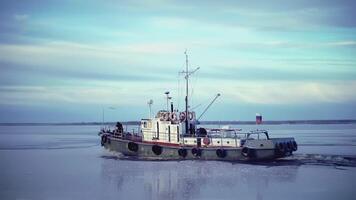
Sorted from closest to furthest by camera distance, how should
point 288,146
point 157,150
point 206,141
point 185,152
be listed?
point 288,146, point 206,141, point 185,152, point 157,150

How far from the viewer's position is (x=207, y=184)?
87.2ft

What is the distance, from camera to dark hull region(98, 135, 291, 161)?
119 ft

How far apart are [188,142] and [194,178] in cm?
994

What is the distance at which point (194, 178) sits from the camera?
28.8m

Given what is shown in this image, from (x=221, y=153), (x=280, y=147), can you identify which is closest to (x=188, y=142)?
(x=221, y=153)

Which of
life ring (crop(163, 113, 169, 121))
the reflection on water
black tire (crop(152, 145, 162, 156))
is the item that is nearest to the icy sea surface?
the reflection on water

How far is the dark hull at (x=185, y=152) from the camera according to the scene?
36.3m

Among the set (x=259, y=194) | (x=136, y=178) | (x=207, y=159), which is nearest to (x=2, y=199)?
(x=136, y=178)

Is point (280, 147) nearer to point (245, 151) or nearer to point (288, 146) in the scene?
point (288, 146)

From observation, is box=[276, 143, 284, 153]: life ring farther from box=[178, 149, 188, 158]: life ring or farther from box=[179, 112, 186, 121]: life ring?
box=[179, 112, 186, 121]: life ring

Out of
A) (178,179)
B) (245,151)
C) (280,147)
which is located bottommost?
(178,179)

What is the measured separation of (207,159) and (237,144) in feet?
8.43

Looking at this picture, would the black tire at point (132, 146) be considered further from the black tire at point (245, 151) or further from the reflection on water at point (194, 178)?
the black tire at point (245, 151)

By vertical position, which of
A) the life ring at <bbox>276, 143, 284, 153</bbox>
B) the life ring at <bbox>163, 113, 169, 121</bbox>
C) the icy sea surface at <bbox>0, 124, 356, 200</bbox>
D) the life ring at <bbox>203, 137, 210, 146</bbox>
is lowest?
the icy sea surface at <bbox>0, 124, 356, 200</bbox>
